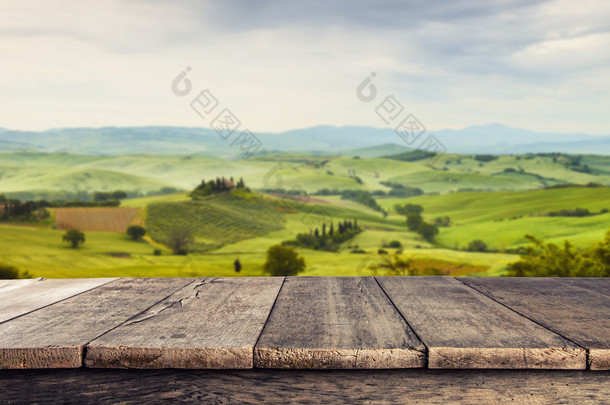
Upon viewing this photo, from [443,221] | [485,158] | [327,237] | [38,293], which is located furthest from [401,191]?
[38,293]

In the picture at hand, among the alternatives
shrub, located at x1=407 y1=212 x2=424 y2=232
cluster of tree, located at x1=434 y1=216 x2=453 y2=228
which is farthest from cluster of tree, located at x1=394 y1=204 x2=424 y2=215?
cluster of tree, located at x1=434 y1=216 x2=453 y2=228

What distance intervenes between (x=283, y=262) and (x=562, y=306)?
15742 mm

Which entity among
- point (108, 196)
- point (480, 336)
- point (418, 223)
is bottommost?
point (418, 223)

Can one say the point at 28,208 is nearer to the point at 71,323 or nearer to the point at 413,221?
the point at 413,221

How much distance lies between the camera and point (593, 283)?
2863mm

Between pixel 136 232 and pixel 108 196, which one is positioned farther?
pixel 108 196

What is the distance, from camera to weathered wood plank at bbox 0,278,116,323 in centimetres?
214

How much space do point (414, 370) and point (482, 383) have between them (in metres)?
0.25

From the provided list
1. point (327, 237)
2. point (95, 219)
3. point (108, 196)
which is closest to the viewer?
point (327, 237)

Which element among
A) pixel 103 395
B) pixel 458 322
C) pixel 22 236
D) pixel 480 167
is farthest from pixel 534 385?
pixel 480 167

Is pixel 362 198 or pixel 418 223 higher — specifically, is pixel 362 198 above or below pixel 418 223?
above

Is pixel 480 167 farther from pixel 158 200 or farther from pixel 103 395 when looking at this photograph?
pixel 103 395

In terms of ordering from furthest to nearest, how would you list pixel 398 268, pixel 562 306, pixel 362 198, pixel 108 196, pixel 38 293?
1. pixel 362 198
2. pixel 108 196
3. pixel 398 268
4. pixel 38 293
5. pixel 562 306

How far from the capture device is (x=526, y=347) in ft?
5.16
